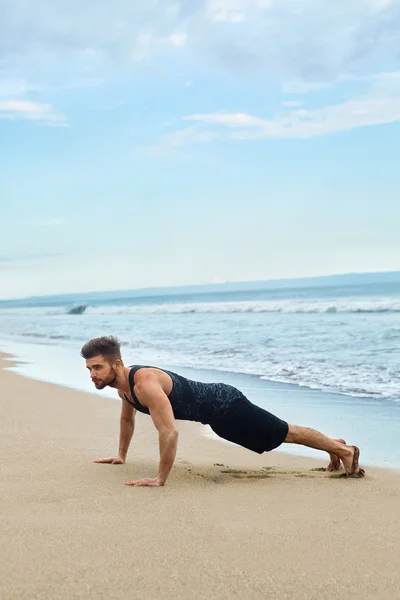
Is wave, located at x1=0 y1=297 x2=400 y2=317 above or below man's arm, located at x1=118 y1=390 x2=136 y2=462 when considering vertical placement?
below

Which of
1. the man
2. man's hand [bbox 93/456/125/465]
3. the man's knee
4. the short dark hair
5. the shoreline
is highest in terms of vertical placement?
the short dark hair

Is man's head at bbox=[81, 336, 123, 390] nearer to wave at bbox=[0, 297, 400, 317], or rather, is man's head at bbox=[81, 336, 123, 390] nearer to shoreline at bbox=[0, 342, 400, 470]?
shoreline at bbox=[0, 342, 400, 470]

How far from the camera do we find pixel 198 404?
488cm

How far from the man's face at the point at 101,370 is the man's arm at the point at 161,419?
7.8 inches

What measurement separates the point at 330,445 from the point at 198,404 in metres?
0.99

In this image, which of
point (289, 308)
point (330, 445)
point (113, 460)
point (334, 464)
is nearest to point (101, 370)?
point (113, 460)

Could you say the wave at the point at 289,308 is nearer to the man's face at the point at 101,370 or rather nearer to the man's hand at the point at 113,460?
the man's hand at the point at 113,460

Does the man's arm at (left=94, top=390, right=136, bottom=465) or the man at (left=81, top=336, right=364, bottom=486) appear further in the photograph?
the man's arm at (left=94, top=390, right=136, bottom=465)

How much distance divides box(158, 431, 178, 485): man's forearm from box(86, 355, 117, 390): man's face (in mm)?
552

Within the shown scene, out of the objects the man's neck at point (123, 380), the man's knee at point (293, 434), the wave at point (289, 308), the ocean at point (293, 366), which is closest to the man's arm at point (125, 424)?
the man's neck at point (123, 380)

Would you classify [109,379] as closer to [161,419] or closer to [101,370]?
[101,370]

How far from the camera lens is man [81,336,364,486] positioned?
4676 mm

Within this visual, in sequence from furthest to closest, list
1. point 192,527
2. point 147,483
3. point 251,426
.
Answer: point 251,426 → point 147,483 → point 192,527

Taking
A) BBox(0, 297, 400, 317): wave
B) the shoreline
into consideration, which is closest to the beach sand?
the shoreline
